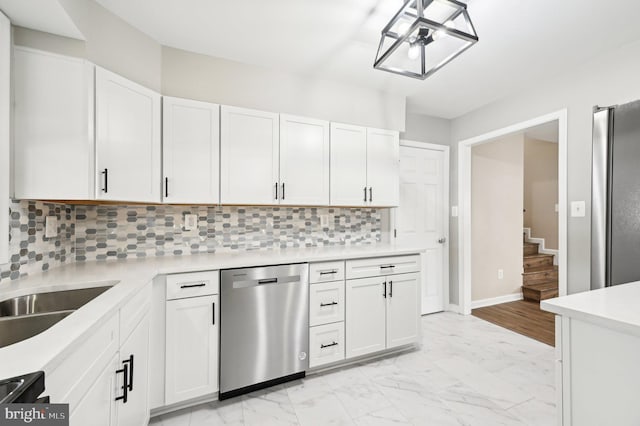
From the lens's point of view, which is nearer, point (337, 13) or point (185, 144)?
point (337, 13)

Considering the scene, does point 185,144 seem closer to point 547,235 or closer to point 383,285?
point 383,285

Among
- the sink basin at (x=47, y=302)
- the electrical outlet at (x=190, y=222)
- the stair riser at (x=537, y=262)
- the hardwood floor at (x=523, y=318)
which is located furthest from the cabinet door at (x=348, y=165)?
the stair riser at (x=537, y=262)

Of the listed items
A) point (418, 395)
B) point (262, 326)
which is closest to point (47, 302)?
point (262, 326)

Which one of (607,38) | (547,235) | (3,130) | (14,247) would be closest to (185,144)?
(3,130)

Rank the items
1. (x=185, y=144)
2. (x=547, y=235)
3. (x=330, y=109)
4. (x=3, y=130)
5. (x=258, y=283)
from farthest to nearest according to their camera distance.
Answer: (x=547, y=235) < (x=330, y=109) < (x=185, y=144) < (x=258, y=283) < (x=3, y=130)

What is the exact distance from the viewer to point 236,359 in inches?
74.6

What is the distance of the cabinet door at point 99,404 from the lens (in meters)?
0.90

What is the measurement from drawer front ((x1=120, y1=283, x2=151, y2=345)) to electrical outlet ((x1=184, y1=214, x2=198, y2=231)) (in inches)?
30.5

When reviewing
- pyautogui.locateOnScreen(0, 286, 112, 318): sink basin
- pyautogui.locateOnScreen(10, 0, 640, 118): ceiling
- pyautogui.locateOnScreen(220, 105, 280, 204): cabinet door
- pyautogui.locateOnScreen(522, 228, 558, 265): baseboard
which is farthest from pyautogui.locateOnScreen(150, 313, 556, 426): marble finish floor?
pyautogui.locateOnScreen(522, 228, 558, 265): baseboard

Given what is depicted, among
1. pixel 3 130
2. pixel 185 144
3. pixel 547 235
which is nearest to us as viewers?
pixel 3 130

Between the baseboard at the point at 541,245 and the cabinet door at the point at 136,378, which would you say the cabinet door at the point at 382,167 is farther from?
the baseboard at the point at 541,245

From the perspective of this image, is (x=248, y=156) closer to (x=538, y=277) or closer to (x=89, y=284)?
(x=89, y=284)

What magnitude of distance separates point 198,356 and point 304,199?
141 cm

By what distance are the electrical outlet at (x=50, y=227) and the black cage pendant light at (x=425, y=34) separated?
222 cm
